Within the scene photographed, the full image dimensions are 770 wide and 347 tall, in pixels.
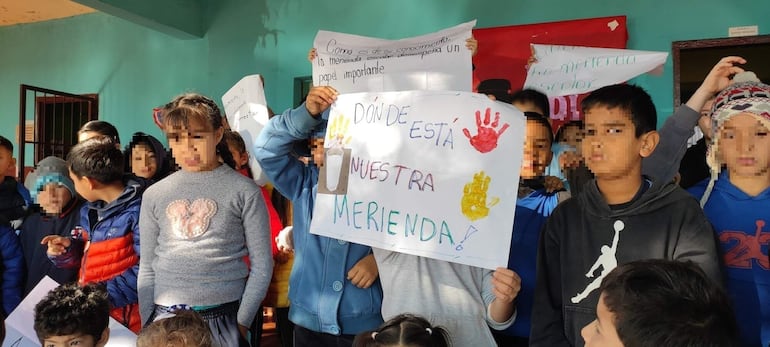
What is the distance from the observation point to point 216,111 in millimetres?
1834

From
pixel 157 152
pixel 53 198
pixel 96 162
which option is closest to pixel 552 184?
pixel 96 162

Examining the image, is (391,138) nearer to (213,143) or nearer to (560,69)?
(213,143)

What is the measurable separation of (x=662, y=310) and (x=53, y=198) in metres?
2.53

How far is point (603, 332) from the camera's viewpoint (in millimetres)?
977

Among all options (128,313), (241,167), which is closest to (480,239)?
(128,313)

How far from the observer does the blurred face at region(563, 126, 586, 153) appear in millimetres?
1417

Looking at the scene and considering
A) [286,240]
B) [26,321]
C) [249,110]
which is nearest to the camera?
[26,321]

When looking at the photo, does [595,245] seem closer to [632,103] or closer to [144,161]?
[632,103]

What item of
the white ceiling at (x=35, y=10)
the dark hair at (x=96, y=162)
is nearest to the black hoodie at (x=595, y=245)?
the dark hair at (x=96, y=162)

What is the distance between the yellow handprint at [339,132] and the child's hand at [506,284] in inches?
24.5

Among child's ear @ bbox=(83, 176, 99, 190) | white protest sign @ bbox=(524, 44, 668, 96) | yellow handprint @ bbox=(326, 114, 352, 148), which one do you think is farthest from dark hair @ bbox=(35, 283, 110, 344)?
white protest sign @ bbox=(524, 44, 668, 96)

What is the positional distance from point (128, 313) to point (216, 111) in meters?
0.88

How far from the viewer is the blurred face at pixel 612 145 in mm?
1324

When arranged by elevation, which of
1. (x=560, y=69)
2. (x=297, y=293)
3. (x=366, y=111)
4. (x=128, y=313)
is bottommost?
(x=128, y=313)
